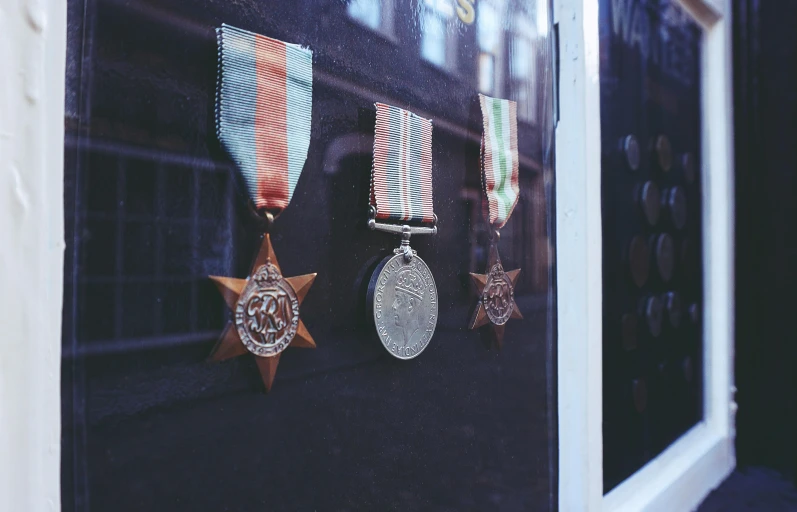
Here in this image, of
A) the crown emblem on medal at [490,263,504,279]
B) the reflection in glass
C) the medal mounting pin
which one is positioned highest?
the reflection in glass

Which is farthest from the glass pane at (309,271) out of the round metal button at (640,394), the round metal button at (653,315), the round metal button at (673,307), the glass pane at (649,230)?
the round metal button at (673,307)

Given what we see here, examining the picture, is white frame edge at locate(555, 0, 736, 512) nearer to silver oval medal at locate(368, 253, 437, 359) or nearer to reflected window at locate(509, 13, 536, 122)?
reflected window at locate(509, 13, 536, 122)

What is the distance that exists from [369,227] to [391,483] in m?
0.49

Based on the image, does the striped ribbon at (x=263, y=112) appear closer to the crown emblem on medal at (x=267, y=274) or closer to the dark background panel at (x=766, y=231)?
the crown emblem on medal at (x=267, y=274)

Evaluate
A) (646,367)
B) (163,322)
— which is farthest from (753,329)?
(163,322)

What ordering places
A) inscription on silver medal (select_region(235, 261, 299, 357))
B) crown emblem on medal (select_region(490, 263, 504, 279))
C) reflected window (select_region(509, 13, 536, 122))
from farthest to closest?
reflected window (select_region(509, 13, 536, 122)), crown emblem on medal (select_region(490, 263, 504, 279)), inscription on silver medal (select_region(235, 261, 299, 357))

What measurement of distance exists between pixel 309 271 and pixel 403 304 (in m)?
0.21

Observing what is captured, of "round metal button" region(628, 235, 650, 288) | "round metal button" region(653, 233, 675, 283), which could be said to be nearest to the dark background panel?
"round metal button" region(653, 233, 675, 283)

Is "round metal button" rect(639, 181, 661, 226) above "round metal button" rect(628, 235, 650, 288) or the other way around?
above

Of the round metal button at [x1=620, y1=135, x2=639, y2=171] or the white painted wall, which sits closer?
the white painted wall

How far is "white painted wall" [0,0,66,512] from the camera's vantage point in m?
0.63

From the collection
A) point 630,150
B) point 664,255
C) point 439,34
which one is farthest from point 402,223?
point 664,255

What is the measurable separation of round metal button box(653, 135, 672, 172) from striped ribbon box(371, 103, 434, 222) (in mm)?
1262

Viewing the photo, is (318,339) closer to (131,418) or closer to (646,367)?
(131,418)
